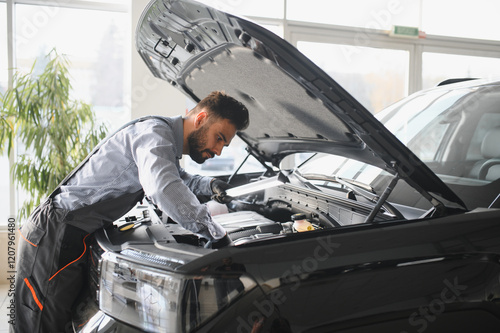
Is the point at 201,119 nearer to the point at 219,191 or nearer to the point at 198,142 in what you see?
the point at 198,142

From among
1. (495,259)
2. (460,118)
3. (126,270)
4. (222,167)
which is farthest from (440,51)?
(126,270)

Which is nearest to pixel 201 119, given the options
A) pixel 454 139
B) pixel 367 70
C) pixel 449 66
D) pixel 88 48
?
pixel 454 139

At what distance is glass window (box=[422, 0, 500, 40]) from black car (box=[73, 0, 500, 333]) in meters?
4.01

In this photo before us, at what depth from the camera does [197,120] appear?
167cm

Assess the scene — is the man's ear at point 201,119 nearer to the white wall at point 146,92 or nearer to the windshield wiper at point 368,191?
the windshield wiper at point 368,191

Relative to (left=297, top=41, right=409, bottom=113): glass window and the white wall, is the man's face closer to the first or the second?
the white wall

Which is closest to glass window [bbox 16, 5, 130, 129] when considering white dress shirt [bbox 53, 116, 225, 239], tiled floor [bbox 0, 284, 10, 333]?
tiled floor [bbox 0, 284, 10, 333]

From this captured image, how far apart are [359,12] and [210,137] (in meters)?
4.06

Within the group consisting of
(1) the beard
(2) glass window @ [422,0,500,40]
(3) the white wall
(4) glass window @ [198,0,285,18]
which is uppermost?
(2) glass window @ [422,0,500,40]

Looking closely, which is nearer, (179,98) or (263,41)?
(263,41)

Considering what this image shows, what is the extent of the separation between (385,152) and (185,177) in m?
1.22

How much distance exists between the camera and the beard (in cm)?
166

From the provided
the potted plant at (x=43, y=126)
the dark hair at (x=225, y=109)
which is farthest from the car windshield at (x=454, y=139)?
the potted plant at (x=43, y=126)

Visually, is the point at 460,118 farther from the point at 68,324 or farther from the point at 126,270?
the point at 68,324
